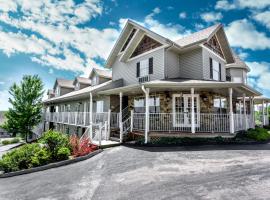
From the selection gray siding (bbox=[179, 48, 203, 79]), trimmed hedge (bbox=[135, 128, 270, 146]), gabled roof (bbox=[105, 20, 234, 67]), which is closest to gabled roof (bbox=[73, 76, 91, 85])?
gabled roof (bbox=[105, 20, 234, 67])

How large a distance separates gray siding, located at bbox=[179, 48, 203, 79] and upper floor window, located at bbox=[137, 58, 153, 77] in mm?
2578

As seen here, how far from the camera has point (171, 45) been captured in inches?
520

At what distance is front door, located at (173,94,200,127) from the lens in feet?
41.7

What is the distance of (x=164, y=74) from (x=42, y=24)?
10.7 m

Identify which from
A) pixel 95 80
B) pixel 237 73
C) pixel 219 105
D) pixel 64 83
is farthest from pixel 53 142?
pixel 64 83

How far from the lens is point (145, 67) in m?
15.3

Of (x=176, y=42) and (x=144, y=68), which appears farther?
(x=176, y=42)

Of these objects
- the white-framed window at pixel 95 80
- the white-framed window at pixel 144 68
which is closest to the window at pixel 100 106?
the white-framed window at pixel 95 80

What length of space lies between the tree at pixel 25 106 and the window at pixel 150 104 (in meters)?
16.3

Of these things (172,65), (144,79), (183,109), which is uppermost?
(172,65)

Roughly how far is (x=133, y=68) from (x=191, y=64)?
5.12m

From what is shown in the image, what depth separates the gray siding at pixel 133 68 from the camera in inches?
547

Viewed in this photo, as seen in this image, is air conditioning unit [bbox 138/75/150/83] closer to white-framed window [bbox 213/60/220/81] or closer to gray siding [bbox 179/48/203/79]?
gray siding [bbox 179/48/203/79]

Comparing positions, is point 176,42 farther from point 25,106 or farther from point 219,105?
point 25,106
